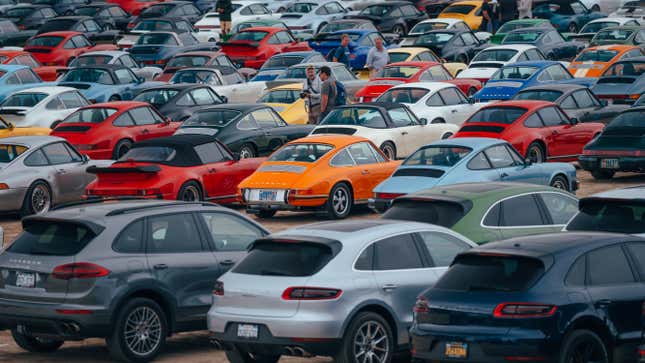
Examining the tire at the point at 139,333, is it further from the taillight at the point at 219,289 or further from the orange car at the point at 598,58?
the orange car at the point at 598,58

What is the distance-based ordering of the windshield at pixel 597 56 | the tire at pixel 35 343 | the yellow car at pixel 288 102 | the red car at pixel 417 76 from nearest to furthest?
1. the tire at pixel 35 343
2. the yellow car at pixel 288 102
3. the red car at pixel 417 76
4. the windshield at pixel 597 56

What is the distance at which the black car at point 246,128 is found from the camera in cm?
2897

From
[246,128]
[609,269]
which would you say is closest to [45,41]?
[246,128]

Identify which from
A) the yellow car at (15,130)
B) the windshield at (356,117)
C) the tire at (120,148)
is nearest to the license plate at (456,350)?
the windshield at (356,117)

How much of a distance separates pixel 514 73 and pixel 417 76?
2.60 metres

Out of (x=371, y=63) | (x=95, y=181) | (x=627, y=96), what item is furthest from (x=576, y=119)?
(x=371, y=63)

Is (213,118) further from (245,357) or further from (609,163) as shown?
(245,357)

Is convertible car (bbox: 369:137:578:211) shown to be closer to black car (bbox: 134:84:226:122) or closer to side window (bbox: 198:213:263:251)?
side window (bbox: 198:213:263:251)

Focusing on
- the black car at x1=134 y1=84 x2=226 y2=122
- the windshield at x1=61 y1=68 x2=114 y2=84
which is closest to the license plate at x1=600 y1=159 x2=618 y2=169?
the black car at x1=134 y1=84 x2=226 y2=122

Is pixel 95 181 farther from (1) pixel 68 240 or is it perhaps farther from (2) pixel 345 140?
(1) pixel 68 240

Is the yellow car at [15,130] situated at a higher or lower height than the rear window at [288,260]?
lower

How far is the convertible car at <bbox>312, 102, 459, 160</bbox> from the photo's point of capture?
1134 inches

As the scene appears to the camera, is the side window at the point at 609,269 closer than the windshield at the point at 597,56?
Yes

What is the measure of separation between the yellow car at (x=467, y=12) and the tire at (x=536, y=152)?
27.4 m
